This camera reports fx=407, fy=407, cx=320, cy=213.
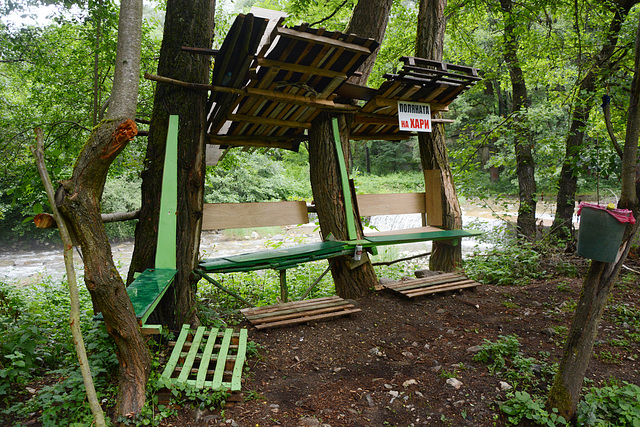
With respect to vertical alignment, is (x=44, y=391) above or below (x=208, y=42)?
below

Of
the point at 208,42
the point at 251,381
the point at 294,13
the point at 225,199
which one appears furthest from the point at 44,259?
the point at 251,381

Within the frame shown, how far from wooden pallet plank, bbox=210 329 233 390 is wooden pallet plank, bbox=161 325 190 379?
12.4 inches

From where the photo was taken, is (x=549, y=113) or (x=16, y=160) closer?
(x=16, y=160)

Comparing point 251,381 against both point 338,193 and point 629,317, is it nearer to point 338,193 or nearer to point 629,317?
point 338,193

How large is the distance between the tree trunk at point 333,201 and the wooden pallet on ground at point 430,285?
1.23 ft

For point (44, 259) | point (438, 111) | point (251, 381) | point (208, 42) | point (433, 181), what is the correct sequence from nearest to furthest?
point (251, 381) → point (208, 42) → point (438, 111) → point (433, 181) → point (44, 259)

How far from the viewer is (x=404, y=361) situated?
3.71 m

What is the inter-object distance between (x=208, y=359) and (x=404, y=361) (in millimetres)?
1734

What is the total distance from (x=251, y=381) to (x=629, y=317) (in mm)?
4109

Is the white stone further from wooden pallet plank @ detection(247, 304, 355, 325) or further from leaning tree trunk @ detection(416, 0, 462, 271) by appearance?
leaning tree trunk @ detection(416, 0, 462, 271)

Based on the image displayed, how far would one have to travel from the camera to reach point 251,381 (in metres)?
3.26

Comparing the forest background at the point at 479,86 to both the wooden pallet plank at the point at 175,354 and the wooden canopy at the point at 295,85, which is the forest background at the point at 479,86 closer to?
the wooden pallet plank at the point at 175,354

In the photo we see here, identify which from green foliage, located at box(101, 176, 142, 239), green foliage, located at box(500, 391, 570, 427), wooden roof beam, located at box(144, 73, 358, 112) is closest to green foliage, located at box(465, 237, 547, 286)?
green foliage, located at box(500, 391, 570, 427)

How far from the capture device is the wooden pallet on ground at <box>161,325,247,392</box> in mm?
2955
